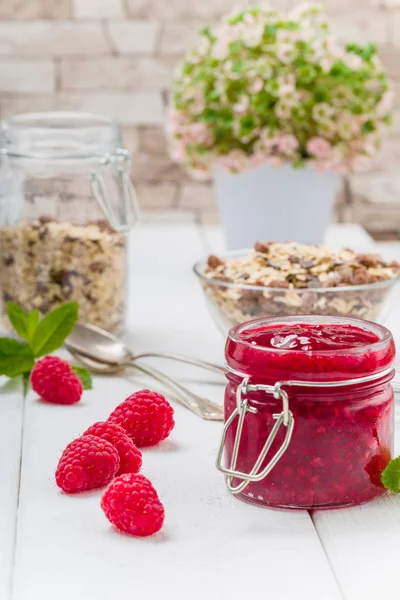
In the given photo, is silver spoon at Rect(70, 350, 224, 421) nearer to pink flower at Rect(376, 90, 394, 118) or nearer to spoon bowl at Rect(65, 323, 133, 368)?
spoon bowl at Rect(65, 323, 133, 368)

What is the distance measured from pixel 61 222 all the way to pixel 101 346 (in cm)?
19

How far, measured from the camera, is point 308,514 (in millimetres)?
887

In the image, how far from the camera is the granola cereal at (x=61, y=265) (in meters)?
1.40

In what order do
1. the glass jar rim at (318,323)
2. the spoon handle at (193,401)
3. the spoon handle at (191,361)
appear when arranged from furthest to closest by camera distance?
the spoon handle at (191,361) → the spoon handle at (193,401) → the glass jar rim at (318,323)

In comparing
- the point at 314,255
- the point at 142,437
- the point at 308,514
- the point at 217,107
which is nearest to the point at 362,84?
the point at 217,107

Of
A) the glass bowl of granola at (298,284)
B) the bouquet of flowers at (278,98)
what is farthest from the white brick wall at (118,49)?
the glass bowl of granola at (298,284)

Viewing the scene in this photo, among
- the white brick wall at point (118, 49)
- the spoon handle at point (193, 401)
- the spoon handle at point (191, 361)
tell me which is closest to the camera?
the spoon handle at point (193, 401)

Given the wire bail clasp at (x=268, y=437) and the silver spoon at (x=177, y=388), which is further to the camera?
the silver spoon at (x=177, y=388)

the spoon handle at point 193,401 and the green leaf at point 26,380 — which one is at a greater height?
the spoon handle at point 193,401

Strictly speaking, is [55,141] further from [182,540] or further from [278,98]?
[182,540]

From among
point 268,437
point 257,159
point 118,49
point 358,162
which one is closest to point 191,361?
point 268,437

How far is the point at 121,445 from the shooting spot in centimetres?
95

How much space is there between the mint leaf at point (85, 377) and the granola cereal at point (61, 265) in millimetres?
166

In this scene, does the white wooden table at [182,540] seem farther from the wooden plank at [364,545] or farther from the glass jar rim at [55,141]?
the glass jar rim at [55,141]
